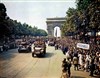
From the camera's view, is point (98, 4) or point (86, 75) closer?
point (86, 75)

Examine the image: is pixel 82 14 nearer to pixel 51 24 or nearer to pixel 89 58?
pixel 89 58

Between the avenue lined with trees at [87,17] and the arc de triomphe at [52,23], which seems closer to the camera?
the avenue lined with trees at [87,17]

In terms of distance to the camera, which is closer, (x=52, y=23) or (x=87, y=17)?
(x=87, y=17)

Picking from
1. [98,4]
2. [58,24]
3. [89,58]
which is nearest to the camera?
[89,58]

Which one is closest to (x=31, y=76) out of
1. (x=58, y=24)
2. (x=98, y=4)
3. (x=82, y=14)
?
(x=98, y=4)

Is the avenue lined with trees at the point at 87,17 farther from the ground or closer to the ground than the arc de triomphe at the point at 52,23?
closer to the ground

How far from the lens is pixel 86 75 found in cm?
2345

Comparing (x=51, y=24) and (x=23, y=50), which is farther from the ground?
(x=51, y=24)

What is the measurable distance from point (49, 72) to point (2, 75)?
13.0 ft

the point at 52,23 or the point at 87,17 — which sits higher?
the point at 52,23

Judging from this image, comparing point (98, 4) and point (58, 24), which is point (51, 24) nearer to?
point (58, 24)

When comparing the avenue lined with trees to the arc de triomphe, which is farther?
the arc de triomphe

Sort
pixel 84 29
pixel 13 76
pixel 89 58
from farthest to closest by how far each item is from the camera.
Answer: pixel 84 29 → pixel 89 58 → pixel 13 76

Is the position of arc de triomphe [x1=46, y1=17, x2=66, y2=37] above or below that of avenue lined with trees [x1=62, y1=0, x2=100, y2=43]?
above
